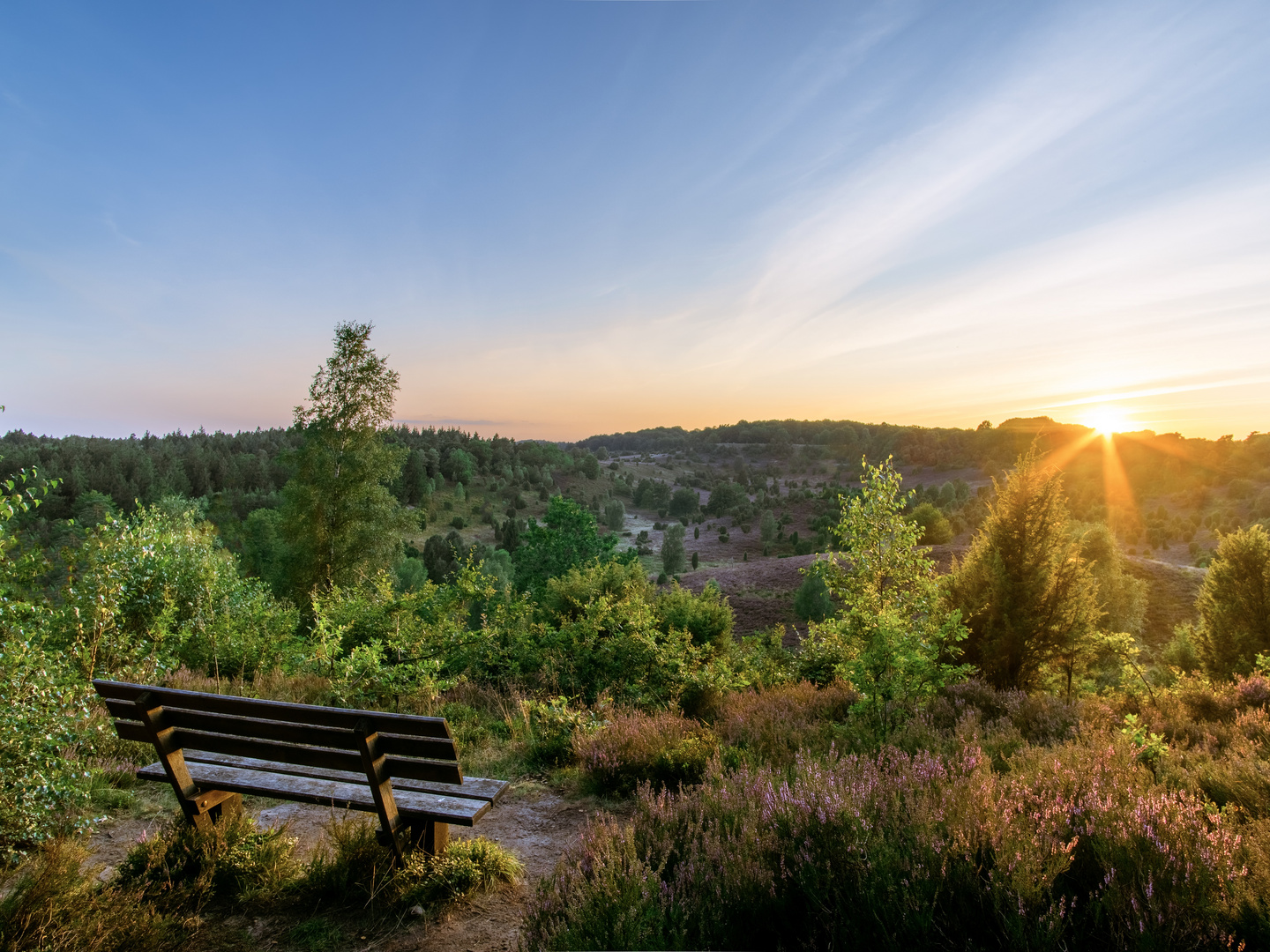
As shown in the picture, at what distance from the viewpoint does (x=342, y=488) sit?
20625mm

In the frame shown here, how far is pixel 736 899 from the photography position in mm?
2699

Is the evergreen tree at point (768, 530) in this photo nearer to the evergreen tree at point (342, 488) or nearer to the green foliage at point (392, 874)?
the evergreen tree at point (342, 488)

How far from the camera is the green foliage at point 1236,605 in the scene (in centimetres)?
1259

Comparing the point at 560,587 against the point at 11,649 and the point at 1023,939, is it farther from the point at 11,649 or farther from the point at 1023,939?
the point at 1023,939

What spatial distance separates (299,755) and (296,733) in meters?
0.23

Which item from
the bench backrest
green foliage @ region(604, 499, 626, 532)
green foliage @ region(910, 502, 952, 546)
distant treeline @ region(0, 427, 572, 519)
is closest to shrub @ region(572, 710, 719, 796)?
the bench backrest

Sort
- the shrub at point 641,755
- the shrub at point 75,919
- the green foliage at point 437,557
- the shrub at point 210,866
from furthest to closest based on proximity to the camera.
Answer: the green foliage at point 437,557, the shrub at point 641,755, the shrub at point 210,866, the shrub at point 75,919

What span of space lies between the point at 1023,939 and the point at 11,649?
568 cm

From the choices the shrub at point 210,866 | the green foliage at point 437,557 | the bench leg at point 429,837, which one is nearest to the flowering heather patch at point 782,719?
the bench leg at point 429,837

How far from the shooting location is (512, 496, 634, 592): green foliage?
81.5ft

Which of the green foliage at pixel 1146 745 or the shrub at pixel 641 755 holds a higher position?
the green foliage at pixel 1146 745

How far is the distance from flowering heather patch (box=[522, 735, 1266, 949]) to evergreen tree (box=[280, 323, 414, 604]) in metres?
19.7

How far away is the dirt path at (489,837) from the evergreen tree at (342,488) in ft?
54.4

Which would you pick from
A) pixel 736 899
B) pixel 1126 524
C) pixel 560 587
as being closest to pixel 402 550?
pixel 560 587
